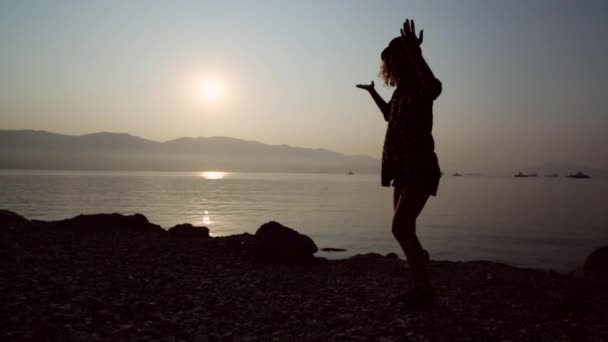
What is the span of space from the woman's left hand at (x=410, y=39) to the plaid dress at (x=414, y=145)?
22.9 inches

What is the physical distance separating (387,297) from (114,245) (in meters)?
7.73

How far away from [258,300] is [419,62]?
462 cm

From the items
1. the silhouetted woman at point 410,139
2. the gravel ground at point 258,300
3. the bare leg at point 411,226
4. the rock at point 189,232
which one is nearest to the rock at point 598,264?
the gravel ground at point 258,300

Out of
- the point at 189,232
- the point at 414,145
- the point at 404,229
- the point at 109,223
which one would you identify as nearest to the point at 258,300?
the point at 404,229

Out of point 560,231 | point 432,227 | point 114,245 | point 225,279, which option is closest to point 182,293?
point 225,279

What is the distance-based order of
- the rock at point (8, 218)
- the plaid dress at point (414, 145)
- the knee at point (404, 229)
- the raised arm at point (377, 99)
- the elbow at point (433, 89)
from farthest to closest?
the rock at point (8, 218) → the raised arm at point (377, 99) → the knee at point (404, 229) → the plaid dress at point (414, 145) → the elbow at point (433, 89)

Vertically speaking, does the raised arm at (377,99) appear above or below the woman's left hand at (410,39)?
below

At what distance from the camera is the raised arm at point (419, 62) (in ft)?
18.3

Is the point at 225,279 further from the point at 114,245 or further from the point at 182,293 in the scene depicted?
the point at 114,245

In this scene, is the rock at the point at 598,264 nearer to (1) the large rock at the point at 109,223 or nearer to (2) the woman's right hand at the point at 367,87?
(2) the woman's right hand at the point at 367,87

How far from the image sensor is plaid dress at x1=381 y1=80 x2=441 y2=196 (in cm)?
585

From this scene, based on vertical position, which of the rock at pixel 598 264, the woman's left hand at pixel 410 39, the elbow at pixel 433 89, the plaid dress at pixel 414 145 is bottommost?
the rock at pixel 598 264

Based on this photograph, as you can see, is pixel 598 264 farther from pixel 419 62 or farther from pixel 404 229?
pixel 419 62

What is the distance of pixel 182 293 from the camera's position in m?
7.28
